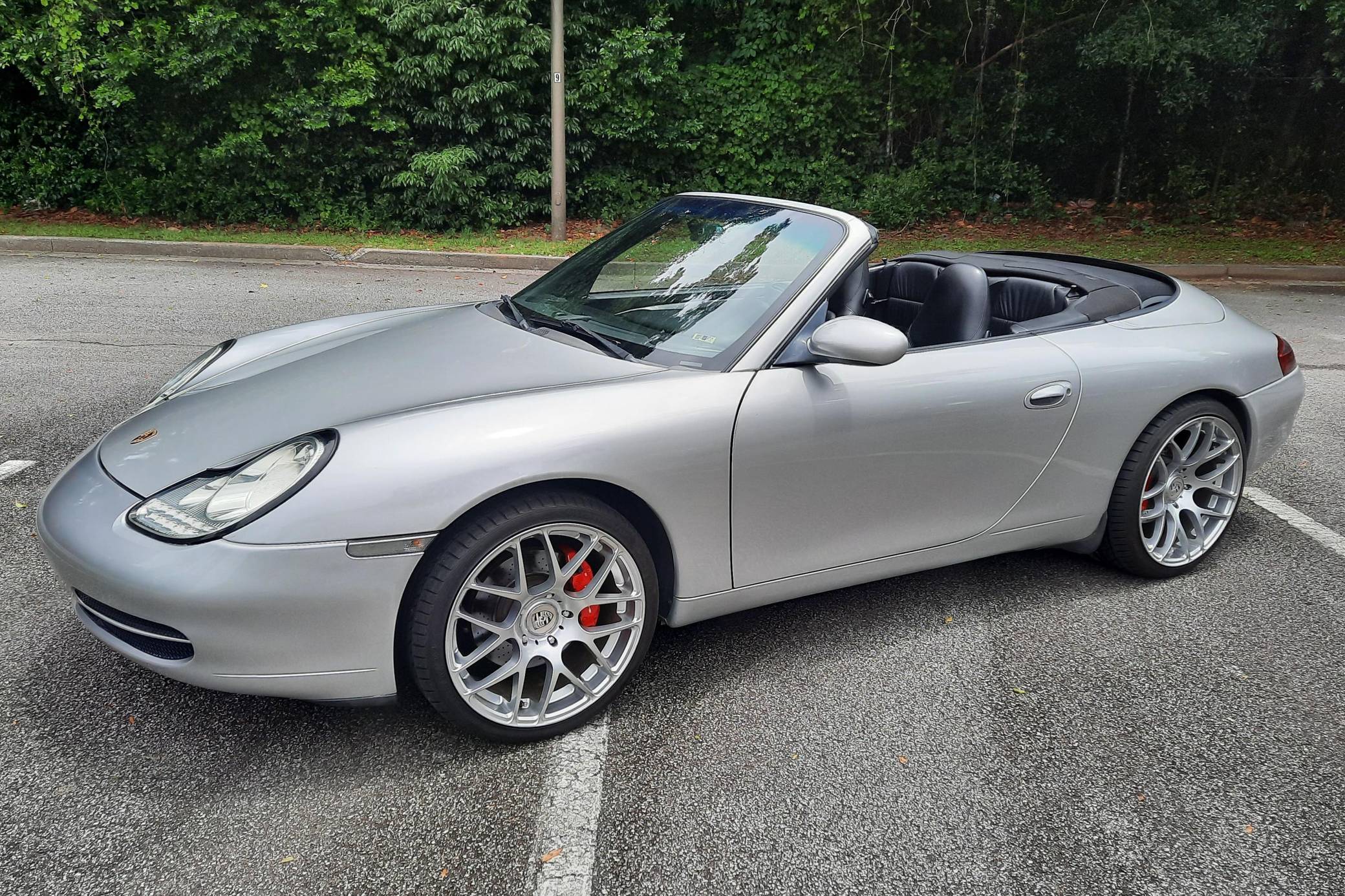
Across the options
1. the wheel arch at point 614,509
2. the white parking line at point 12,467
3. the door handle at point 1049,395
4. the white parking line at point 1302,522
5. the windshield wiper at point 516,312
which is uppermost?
the windshield wiper at point 516,312

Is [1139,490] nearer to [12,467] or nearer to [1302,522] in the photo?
[1302,522]

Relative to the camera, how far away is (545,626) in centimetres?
264

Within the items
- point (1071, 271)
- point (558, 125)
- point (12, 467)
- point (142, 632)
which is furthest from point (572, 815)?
point (558, 125)

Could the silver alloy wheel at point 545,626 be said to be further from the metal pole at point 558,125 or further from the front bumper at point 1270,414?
the metal pole at point 558,125

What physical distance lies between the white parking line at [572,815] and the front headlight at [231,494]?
0.99 metres

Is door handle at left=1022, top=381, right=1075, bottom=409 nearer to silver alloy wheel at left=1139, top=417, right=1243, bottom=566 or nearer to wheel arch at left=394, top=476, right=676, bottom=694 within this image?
silver alloy wheel at left=1139, top=417, right=1243, bottom=566

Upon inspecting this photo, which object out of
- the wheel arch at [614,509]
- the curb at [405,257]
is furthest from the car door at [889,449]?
the curb at [405,257]

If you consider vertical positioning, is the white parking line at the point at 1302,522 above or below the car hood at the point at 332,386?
below

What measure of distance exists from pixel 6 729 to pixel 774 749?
2076 millimetres

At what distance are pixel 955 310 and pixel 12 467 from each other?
13.9ft

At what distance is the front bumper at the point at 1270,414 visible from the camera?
376 cm

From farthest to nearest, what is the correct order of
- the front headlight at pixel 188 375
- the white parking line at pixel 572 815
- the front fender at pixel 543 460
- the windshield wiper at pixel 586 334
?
the front headlight at pixel 188 375 < the windshield wiper at pixel 586 334 < the front fender at pixel 543 460 < the white parking line at pixel 572 815

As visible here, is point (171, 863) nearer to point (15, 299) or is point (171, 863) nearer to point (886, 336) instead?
point (886, 336)

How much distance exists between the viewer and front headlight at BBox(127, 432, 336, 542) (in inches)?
92.2
